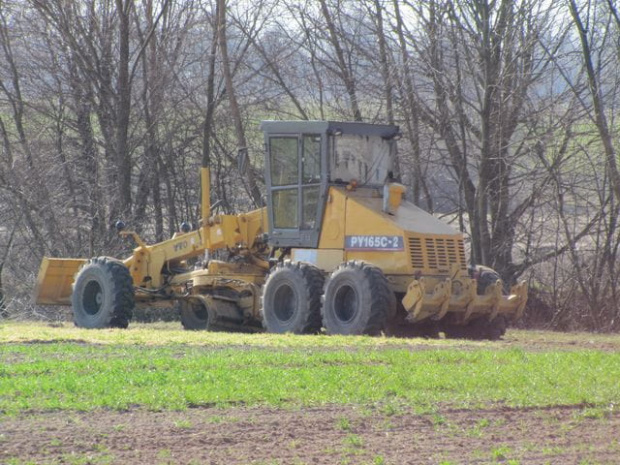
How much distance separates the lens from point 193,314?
20203 mm

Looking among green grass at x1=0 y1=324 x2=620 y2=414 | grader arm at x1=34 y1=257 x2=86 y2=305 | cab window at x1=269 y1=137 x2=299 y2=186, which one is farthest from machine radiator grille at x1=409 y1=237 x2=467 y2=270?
grader arm at x1=34 y1=257 x2=86 y2=305

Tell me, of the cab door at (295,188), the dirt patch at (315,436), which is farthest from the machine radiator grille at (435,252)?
the dirt patch at (315,436)

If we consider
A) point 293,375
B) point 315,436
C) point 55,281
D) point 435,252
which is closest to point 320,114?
point 55,281

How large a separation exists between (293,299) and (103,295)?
3.71 metres

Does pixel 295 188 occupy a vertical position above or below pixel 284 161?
below

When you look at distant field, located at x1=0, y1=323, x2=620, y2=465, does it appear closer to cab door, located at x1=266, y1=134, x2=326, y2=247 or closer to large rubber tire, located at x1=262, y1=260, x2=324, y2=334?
large rubber tire, located at x1=262, y1=260, x2=324, y2=334

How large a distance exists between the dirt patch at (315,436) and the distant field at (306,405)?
1 cm

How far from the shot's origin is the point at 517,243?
25.0 meters

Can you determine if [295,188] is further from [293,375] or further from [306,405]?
[306,405]

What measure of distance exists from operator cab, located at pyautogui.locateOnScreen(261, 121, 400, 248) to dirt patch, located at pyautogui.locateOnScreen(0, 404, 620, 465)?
908 centimetres

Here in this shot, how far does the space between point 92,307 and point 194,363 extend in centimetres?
901

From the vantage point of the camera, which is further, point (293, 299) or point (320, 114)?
point (320, 114)

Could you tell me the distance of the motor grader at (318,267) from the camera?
16.9 m

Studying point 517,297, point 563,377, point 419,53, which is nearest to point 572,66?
point 419,53
